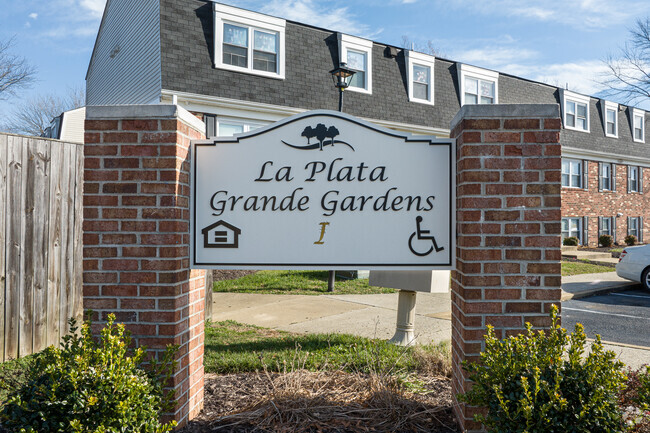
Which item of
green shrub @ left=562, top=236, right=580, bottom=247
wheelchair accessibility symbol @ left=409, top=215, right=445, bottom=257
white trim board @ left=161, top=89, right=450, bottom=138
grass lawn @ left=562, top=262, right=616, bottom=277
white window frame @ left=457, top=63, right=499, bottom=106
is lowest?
grass lawn @ left=562, top=262, right=616, bottom=277

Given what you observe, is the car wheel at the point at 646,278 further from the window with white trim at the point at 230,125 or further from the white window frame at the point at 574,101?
the white window frame at the point at 574,101

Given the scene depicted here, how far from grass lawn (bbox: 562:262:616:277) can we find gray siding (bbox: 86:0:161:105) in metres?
11.7

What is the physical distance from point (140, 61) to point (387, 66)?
25.2 ft

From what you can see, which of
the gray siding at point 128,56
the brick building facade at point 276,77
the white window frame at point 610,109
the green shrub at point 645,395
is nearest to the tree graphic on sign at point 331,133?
the green shrub at point 645,395

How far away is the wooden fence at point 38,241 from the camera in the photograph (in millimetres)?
4781

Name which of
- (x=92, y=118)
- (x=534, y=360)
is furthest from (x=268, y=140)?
(x=534, y=360)

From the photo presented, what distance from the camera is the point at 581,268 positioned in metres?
14.1

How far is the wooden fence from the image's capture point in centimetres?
478

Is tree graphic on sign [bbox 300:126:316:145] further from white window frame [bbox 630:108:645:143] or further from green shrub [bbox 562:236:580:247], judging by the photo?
white window frame [bbox 630:108:645:143]

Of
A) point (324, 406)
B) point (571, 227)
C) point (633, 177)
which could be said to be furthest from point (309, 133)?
point (633, 177)

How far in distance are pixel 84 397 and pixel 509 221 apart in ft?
8.80

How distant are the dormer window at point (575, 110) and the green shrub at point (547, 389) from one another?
22.4 metres

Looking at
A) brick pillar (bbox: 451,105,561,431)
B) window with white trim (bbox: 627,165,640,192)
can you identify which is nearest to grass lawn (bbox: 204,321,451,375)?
brick pillar (bbox: 451,105,561,431)

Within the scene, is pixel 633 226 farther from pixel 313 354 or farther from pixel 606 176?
pixel 313 354
